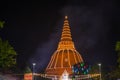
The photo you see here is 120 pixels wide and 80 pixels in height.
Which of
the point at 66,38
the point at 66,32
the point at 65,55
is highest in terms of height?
the point at 66,32

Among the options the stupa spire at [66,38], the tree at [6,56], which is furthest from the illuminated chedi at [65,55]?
the tree at [6,56]

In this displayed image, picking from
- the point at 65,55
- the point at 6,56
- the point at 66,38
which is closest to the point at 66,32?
the point at 66,38

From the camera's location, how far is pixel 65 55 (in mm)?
145000

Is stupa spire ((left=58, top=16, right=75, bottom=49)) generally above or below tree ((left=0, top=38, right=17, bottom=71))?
above

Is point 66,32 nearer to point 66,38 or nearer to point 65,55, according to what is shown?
point 66,38

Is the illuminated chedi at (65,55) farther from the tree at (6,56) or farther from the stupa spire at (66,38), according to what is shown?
the tree at (6,56)

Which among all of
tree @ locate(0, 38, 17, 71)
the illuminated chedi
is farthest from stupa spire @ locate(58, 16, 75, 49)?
tree @ locate(0, 38, 17, 71)

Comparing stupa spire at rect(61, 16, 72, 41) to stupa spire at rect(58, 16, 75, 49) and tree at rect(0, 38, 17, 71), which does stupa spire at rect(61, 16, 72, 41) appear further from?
tree at rect(0, 38, 17, 71)

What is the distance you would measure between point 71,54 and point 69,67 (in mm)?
6559

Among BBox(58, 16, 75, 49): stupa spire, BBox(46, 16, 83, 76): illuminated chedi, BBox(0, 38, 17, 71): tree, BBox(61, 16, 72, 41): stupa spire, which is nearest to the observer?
BBox(0, 38, 17, 71): tree

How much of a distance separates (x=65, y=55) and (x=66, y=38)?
6.53 m

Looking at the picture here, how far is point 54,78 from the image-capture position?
129 meters

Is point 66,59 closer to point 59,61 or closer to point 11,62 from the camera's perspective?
point 59,61

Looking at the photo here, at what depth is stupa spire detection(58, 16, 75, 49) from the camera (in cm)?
13962
